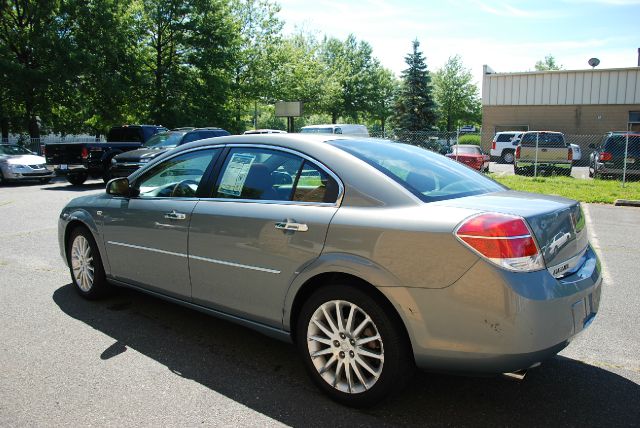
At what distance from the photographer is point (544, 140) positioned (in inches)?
823

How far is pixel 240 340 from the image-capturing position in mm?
3971

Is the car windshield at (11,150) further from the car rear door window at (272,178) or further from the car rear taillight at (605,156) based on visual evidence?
the car rear taillight at (605,156)

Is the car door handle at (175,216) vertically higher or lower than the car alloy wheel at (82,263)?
higher

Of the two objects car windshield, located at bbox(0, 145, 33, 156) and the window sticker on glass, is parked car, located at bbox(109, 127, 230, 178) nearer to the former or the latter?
car windshield, located at bbox(0, 145, 33, 156)

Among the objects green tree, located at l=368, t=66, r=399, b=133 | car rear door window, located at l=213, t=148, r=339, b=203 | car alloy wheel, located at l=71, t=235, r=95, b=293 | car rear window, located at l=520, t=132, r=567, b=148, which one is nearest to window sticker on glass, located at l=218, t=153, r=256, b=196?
car rear door window, located at l=213, t=148, r=339, b=203

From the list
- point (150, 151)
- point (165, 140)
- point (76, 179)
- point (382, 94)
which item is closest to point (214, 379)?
point (150, 151)

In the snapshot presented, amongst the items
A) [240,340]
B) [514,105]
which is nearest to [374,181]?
[240,340]

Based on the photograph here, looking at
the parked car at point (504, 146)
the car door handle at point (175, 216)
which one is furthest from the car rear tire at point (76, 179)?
the parked car at point (504, 146)

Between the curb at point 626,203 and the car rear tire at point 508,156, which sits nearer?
the curb at point 626,203

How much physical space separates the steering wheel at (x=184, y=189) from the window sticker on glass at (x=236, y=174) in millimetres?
302

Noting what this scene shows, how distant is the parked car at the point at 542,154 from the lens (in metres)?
20.1

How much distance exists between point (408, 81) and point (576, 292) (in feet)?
132

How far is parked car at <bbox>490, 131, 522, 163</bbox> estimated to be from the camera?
102ft

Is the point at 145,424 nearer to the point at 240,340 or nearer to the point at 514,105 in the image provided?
the point at 240,340
